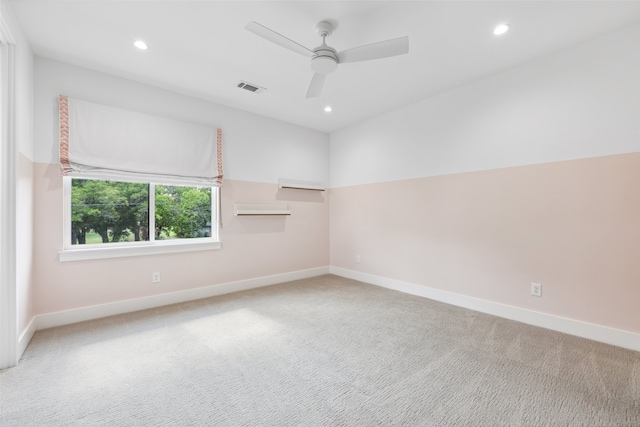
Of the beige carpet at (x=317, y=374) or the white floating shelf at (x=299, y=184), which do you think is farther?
the white floating shelf at (x=299, y=184)

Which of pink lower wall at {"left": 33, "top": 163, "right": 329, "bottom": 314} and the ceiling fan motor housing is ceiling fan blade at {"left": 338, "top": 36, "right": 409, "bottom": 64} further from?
pink lower wall at {"left": 33, "top": 163, "right": 329, "bottom": 314}

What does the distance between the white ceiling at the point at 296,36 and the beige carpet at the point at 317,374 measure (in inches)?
108

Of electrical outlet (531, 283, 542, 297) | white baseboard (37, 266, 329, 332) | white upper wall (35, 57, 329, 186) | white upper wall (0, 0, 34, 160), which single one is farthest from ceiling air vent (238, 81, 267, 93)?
Answer: electrical outlet (531, 283, 542, 297)

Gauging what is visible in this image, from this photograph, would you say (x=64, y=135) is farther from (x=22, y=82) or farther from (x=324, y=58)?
(x=324, y=58)

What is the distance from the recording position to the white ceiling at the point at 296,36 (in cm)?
208

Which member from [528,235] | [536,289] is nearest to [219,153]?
[528,235]

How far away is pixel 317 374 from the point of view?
1.93 m

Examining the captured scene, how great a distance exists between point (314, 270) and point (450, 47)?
378cm

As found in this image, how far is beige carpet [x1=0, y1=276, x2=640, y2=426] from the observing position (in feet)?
5.03

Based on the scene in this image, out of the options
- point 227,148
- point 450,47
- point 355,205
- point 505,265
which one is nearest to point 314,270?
point 355,205

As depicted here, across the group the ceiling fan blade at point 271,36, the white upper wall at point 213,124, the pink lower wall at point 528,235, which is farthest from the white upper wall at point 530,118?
the ceiling fan blade at point 271,36

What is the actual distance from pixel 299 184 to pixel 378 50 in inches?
111

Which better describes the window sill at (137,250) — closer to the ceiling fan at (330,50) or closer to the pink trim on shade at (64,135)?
the pink trim on shade at (64,135)

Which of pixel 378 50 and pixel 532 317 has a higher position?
pixel 378 50
